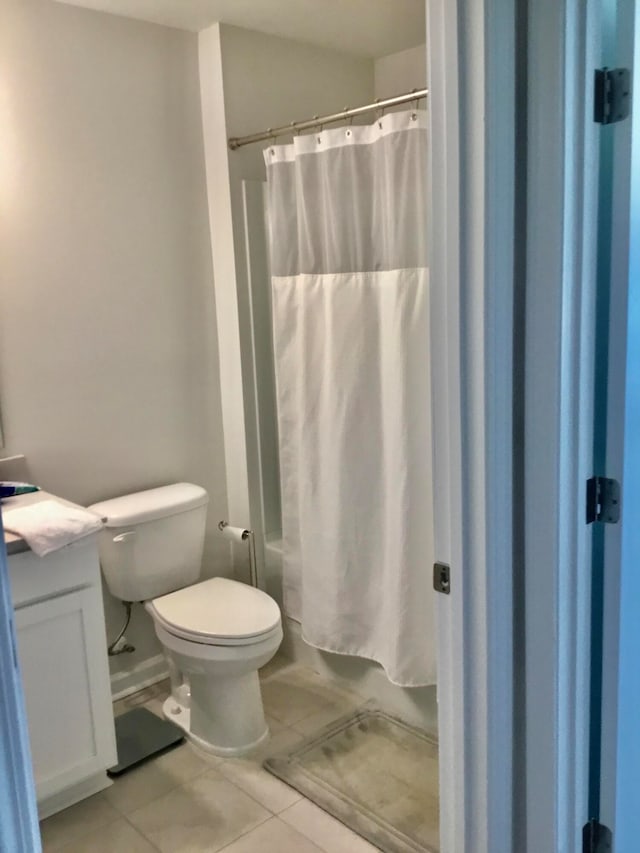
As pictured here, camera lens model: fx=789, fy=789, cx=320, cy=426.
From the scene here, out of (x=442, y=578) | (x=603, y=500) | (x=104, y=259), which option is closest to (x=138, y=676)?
(x=104, y=259)

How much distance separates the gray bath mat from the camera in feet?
6.93

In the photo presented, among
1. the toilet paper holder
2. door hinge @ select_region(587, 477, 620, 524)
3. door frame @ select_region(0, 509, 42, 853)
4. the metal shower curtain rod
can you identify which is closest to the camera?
door frame @ select_region(0, 509, 42, 853)

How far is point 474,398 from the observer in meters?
1.42

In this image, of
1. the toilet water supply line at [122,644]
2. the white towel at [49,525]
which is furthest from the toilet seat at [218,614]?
the white towel at [49,525]

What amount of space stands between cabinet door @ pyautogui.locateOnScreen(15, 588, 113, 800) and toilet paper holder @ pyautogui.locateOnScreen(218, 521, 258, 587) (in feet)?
2.55

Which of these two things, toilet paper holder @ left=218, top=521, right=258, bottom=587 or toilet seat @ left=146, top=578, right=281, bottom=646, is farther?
toilet paper holder @ left=218, top=521, right=258, bottom=587

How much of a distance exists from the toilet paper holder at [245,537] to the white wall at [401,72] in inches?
68.9

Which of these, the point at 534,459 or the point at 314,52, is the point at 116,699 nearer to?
the point at 534,459

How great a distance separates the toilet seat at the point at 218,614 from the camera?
2.38 metres

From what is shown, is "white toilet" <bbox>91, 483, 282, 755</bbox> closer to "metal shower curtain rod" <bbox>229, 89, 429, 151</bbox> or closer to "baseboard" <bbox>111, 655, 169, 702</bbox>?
"baseboard" <bbox>111, 655, 169, 702</bbox>

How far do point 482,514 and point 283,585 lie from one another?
63.9 inches

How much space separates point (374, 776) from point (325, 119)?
6.58ft

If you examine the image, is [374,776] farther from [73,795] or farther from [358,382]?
[358,382]

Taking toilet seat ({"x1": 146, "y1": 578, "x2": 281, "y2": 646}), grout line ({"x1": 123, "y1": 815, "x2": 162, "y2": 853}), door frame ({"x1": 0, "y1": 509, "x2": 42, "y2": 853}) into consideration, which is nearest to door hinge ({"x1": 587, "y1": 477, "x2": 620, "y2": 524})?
door frame ({"x1": 0, "y1": 509, "x2": 42, "y2": 853})
